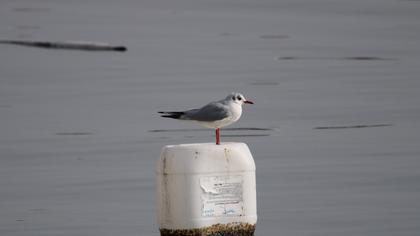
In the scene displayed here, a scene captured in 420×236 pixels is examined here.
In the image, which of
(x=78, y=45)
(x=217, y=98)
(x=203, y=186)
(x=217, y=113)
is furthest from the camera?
(x=78, y=45)

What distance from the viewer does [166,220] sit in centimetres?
859

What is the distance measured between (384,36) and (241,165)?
A: 40.2 feet

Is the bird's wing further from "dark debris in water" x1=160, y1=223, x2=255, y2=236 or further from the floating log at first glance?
the floating log

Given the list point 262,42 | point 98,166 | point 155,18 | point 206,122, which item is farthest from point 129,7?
point 206,122

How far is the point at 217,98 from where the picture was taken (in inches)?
605

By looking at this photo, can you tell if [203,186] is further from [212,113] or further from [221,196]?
[212,113]

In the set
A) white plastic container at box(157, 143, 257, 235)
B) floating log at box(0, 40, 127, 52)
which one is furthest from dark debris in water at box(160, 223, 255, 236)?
floating log at box(0, 40, 127, 52)

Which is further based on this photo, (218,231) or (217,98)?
(217,98)

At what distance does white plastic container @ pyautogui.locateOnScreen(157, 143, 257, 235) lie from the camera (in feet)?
27.8

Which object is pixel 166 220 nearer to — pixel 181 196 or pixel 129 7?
pixel 181 196

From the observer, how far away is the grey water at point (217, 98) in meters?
10.2

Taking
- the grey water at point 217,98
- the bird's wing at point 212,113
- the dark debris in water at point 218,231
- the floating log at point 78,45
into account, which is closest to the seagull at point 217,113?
the bird's wing at point 212,113

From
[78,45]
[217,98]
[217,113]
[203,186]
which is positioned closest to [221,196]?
[203,186]

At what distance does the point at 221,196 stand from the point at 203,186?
15 cm
